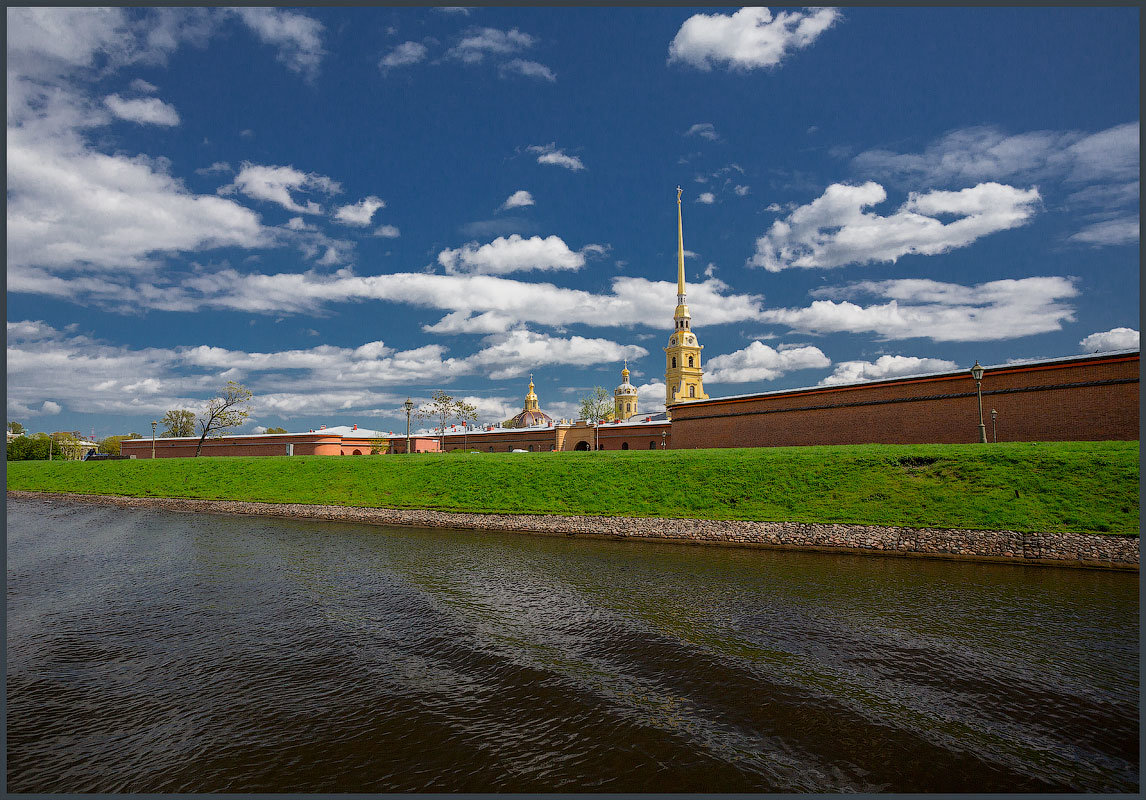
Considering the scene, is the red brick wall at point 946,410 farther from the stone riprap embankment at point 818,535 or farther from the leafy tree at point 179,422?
the leafy tree at point 179,422

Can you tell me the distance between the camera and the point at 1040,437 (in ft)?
63.2

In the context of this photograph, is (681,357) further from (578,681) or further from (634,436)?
(578,681)

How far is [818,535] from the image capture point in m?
15.9

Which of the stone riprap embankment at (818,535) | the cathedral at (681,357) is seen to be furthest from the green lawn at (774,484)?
the cathedral at (681,357)

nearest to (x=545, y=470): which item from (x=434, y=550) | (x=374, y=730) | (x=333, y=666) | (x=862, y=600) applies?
(x=434, y=550)

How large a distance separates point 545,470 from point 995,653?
1758 cm

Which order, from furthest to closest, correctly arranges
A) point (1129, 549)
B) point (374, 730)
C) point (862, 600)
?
point (1129, 549)
point (862, 600)
point (374, 730)

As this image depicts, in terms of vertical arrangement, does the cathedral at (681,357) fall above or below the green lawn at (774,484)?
above

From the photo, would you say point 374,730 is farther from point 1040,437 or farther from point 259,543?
point 1040,437

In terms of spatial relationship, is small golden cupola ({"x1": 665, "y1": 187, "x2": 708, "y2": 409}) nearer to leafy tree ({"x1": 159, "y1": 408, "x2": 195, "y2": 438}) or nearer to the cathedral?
the cathedral

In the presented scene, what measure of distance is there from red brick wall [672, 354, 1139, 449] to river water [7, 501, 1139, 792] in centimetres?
851

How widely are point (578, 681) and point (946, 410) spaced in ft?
65.2

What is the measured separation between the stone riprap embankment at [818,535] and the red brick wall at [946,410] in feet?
24.6

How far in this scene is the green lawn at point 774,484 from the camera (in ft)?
47.5
